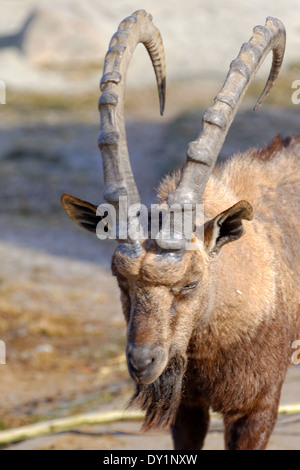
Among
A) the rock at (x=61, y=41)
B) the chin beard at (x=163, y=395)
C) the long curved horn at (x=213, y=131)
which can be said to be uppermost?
the rock at (x=61, y=41)

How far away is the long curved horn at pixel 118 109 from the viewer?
14.4 ft

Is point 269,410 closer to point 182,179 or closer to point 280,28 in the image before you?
point 182,179

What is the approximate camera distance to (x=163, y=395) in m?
4.48

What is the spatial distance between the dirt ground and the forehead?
2.44 m

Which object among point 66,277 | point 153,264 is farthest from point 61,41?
point 153,264

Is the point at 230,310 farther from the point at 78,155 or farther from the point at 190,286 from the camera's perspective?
the point at 78,155

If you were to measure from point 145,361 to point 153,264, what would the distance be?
1.79 ft

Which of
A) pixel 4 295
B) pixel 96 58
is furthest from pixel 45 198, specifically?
pixel 96 58

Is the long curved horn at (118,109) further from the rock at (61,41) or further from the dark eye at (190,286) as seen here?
the rock at (61,41)

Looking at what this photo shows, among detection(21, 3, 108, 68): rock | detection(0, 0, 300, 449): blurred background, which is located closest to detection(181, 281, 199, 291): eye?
detection(0, 0, 300, 449): blurred background

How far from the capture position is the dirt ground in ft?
24.7

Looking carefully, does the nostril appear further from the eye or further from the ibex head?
the eye

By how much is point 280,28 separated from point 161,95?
1.04 metres

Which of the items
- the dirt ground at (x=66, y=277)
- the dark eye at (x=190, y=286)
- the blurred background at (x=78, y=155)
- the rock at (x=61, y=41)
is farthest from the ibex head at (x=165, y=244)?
the rock at (x=61, y=41)
